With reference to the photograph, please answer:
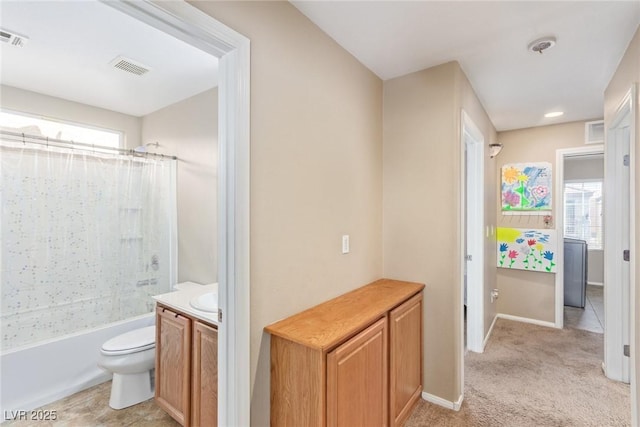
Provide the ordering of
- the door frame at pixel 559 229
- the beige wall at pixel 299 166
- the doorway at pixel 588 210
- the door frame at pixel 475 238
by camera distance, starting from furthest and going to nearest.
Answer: the doorway at pixel 588 210
the door frame at pixel 559 229
the door frame at pixel 475 238
the beige wall at pixel 299 166

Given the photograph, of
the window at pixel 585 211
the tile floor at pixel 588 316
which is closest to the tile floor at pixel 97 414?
the tile floor at pixel 588 316

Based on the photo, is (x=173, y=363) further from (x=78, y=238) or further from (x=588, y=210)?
(x=588, y=210)

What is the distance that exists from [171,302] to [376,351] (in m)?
1.27

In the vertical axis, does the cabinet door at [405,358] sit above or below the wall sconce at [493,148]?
below

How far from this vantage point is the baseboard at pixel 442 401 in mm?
2139

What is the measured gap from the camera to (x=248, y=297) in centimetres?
139

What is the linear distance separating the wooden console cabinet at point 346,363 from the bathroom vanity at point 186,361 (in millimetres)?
392

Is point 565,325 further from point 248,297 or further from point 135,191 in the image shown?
point 135,191

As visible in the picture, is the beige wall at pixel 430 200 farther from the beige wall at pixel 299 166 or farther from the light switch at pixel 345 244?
the light switch at pixel 345 244

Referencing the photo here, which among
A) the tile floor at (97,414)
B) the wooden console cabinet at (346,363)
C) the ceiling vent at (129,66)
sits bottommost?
the tile floor at (97,414)

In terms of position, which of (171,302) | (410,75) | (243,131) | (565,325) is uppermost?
(410,75)

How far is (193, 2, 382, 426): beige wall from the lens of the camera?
4.75 ft

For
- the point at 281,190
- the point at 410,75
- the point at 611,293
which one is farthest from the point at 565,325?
the point at 281,190

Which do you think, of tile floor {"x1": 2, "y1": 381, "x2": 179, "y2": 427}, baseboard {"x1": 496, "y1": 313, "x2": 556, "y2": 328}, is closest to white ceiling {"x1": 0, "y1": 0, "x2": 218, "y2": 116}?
tile floor {"x1": 2, "y1": 381, "x2": 179, "y2": 427}
